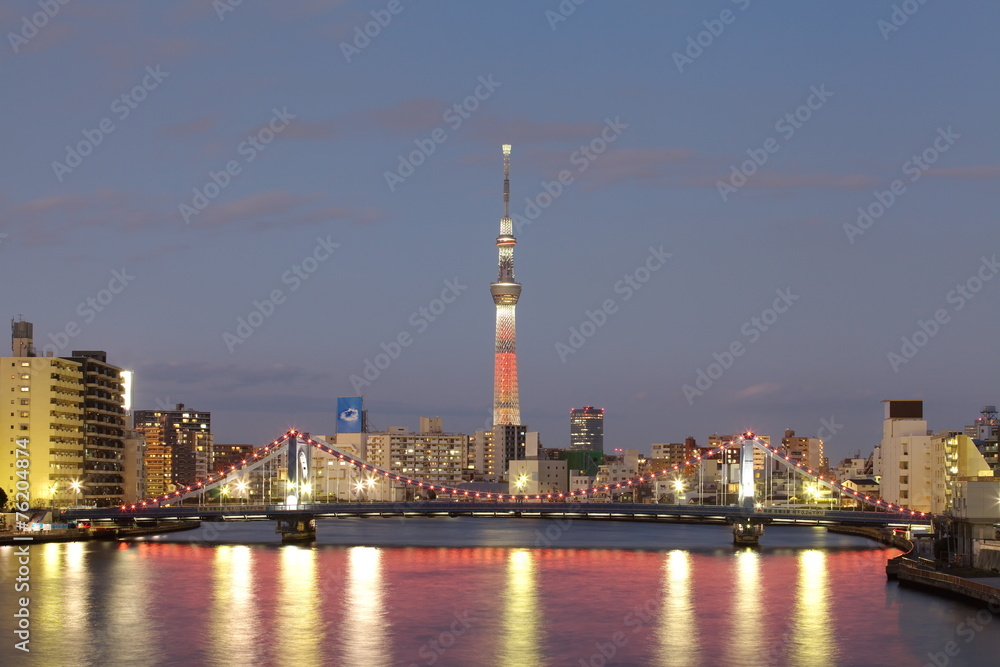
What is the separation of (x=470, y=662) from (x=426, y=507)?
33197 mm

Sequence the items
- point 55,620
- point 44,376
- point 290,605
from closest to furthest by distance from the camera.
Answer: point 55,620, point 290,605, point 44,376

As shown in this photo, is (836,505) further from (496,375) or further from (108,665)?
(108,665)

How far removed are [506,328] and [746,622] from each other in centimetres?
9657

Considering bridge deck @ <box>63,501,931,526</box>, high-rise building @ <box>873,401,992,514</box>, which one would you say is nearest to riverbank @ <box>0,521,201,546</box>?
bridge deck @ <box>63,501,931,526</box>

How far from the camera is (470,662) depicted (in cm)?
2662

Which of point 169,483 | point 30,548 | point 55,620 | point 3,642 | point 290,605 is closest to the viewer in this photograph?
point 3,642

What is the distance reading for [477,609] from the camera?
113 feet

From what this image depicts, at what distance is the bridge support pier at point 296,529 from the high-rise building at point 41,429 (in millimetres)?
11479

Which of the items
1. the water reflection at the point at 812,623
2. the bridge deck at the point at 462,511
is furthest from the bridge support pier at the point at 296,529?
the water reflection at the point at 812,623

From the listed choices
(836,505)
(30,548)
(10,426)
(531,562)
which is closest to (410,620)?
(531,562)

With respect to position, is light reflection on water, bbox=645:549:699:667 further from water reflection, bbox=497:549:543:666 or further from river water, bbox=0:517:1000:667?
water reflection, bbox=497:549:543:666

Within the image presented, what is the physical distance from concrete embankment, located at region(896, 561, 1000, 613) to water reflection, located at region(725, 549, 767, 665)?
433 centimetres

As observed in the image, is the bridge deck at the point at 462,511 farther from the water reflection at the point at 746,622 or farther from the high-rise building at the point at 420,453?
the high-rise building at the point at 420,453

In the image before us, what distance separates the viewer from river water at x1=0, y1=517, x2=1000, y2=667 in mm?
27625
